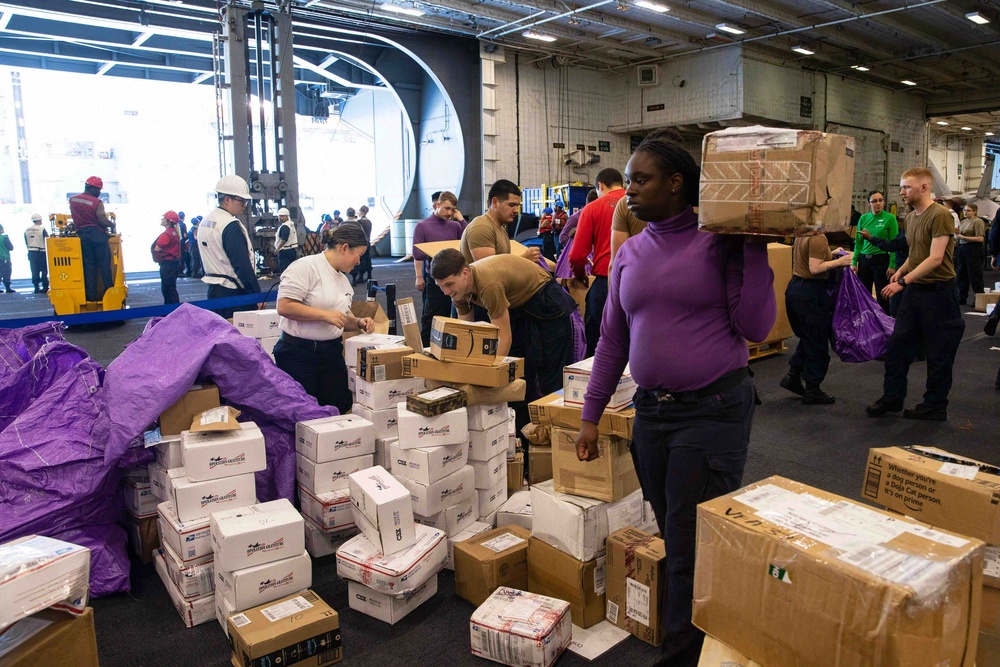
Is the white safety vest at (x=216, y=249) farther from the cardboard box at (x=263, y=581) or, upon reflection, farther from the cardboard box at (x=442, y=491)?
the cardboard box at (x=263, y=581)

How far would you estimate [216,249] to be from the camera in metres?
4.48

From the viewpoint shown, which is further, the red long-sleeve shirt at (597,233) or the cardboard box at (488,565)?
the red long-sleeve shirt at (597,233)

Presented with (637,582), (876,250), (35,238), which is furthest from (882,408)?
→ (35,238)

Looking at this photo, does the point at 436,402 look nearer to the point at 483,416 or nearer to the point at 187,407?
the point at 483,416

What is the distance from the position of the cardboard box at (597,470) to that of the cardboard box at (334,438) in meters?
0.93

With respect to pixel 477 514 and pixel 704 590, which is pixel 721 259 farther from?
pixel 477 514

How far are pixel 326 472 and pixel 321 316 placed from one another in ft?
2.65

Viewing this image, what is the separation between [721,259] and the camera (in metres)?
1.67

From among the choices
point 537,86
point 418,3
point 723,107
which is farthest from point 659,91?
point 418,3

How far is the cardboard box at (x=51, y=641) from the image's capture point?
5.02 ft

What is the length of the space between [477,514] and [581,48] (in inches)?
548

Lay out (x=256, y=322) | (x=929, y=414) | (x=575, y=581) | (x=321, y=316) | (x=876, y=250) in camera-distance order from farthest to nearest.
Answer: (x=876, y=250) → (x=929, y=414) → (x=256, y=322) → (x=321, y=316) → (x=575, y=581)

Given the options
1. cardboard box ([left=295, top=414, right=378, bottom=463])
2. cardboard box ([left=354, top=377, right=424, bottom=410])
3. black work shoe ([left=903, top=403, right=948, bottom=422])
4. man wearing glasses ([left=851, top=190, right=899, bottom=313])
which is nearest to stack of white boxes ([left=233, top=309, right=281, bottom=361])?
cardboard box ([left=354, top=377, right=424, bottom=410])

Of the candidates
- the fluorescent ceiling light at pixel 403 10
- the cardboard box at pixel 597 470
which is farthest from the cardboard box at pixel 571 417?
the fluorescent ceiling light at pixel 403 10
